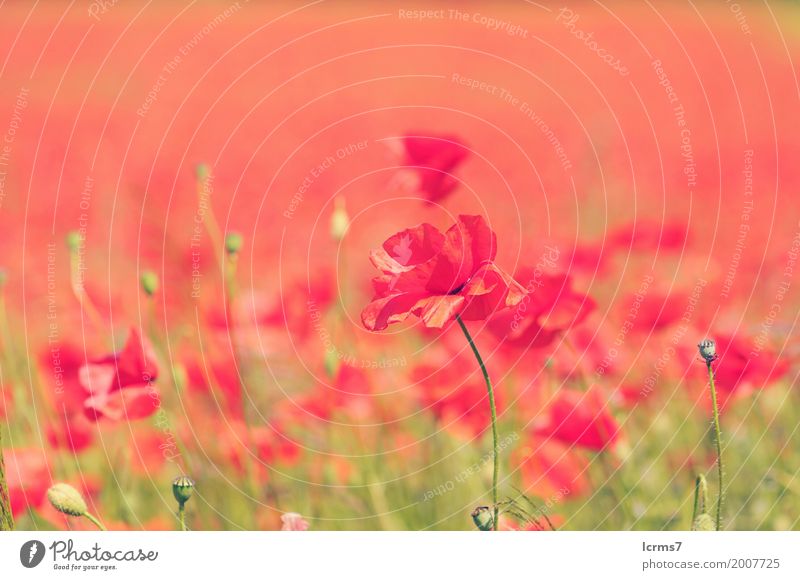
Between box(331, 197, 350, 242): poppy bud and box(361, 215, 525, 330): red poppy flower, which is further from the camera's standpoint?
box(331, 197, 350, 242): poppy bud

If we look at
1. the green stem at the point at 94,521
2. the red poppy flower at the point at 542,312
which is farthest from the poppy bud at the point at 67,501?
the red poppy flower at the point at 542,312

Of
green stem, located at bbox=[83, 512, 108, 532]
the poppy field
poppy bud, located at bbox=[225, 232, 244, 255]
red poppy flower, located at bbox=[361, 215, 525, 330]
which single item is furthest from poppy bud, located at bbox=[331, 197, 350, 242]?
green stem, located at bbox=[83, 512, 108, 532]

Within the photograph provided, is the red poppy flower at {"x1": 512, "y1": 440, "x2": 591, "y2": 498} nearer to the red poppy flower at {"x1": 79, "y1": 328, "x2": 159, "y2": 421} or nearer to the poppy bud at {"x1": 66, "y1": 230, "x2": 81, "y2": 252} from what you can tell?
the red poppy flower at {"x1": 79, "y1": 328, "x2": 159, "y2": 421}

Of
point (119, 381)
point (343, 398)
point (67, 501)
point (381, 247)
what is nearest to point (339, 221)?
point (381, 247)

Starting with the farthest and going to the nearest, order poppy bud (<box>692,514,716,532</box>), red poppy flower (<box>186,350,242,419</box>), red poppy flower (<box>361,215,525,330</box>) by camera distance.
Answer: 1. red poppy flower (<box>186,350,242,419</box>)
2. poppy bud (<box>692,514,716,532</box>)
3. red poppy flower (<box>361,215,525,330</box>)

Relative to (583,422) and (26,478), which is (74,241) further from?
(583,422)

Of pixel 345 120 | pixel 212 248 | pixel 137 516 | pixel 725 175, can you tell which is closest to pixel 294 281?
pixel 212 248
